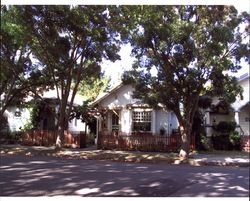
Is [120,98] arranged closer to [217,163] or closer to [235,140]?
[235,140]

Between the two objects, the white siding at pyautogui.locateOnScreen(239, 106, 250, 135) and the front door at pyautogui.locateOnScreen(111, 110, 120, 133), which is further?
the white siding at pyautogui.locateOnScreen(239, 106, 250, 135)

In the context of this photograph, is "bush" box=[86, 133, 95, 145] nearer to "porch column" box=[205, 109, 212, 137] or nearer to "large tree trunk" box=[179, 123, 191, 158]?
"porch column" box=[205, 109, 212, 137]

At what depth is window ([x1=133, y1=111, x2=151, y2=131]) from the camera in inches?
1107

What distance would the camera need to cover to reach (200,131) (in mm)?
26188

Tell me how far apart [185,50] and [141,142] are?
321 inches

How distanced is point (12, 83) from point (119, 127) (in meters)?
7.77

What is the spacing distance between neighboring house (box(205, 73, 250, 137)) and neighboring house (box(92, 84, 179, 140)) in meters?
2.47

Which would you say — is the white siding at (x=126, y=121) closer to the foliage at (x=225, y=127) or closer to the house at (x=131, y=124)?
the house at (x=131, y=124)

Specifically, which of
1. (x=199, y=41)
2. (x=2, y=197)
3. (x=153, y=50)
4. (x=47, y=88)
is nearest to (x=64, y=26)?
(x=153, y=50)

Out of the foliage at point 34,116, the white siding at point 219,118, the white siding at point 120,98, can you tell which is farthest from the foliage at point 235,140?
the foliage at point 34,116

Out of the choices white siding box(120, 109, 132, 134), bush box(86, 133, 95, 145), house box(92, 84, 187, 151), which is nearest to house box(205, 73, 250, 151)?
house box(92, 84, 187, 151)

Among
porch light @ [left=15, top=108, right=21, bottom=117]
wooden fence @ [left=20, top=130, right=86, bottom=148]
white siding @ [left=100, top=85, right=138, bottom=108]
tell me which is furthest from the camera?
porch light @ [left=15, top=108, right=21, bottom=117]

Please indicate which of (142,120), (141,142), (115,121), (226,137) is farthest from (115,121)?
(226,137)

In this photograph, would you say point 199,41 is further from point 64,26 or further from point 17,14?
point 17,14
